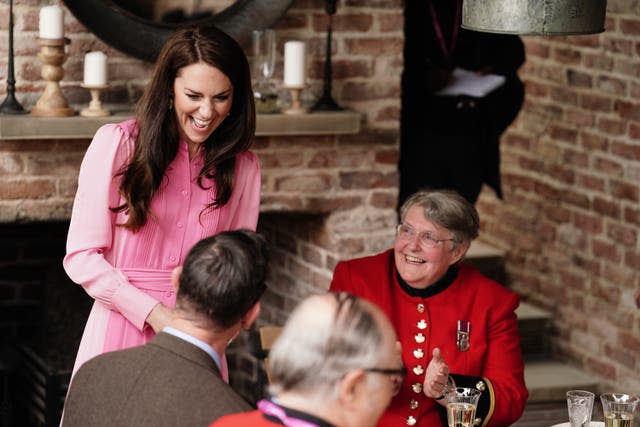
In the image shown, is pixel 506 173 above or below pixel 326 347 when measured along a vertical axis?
below

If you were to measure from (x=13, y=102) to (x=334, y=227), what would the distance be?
1133 mm

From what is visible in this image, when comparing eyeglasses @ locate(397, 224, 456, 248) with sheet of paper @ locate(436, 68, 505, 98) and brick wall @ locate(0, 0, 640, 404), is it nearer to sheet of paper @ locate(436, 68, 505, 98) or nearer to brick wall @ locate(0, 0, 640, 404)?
brick wall @ locate(0, 0, 640, 404)

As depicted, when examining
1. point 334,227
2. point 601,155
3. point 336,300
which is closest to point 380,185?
point 334,227

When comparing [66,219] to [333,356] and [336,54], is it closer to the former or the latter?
[336,54]

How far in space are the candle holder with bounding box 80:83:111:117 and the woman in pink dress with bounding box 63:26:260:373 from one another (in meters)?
0.78

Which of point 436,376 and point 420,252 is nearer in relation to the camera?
point 436,376

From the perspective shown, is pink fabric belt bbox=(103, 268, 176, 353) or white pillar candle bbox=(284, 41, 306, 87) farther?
white pillar candle bbox=(284, 41, 306, 87)

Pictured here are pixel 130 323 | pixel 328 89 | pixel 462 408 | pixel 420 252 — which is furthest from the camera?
pixel 328 89

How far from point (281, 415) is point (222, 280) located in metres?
0.38

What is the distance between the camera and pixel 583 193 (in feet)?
15.7

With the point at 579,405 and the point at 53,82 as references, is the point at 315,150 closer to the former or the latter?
the point at 53,82

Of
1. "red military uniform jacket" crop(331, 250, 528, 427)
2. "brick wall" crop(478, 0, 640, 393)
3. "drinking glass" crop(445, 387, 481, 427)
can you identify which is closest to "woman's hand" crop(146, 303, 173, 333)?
"red military uniform jacket" crop(331, 250, 528, 427)

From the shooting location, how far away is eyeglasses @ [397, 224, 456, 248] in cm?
308

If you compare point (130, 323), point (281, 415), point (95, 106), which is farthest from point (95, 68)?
point (281, 415)
